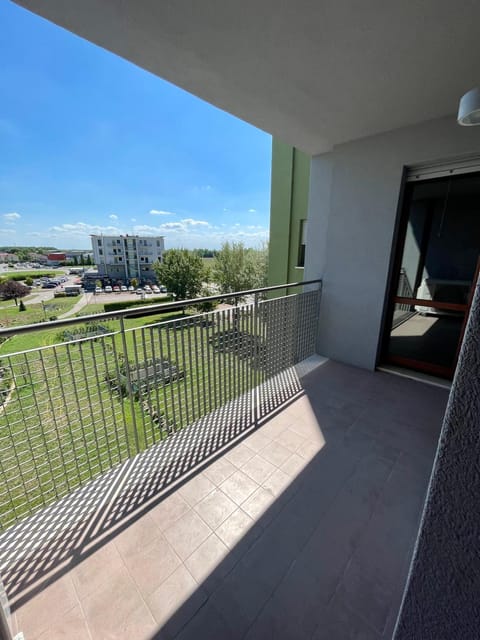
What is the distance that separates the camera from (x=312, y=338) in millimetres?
3566

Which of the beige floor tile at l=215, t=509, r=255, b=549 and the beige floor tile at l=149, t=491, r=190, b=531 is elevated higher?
the beige floor tile at l=215, t=509, r=255, b=549

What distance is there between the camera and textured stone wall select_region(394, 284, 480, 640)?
17.1 inches

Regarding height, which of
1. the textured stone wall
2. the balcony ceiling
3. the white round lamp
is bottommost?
→ the textured stone wall

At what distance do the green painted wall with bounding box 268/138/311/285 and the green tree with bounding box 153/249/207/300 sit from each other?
559 inches

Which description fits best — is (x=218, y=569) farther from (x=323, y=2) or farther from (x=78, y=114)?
(x=78, y=114)

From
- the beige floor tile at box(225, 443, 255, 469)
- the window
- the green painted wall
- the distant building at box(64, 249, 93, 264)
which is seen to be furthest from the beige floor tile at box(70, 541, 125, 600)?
the distant building at box(64, 249, 93, 264)

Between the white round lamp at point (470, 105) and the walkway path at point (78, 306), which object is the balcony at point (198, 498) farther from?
the walkway path at point (78, 306)

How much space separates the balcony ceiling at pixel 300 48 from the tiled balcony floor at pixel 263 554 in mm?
2657

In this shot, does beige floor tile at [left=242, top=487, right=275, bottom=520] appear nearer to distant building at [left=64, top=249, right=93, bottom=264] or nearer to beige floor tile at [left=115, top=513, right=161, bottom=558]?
beige floor tile at [left=115, top=513, right=161, bottom=558]

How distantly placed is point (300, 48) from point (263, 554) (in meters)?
2.88

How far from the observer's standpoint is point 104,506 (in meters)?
1.51

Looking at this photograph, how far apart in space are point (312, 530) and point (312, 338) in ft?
7.92

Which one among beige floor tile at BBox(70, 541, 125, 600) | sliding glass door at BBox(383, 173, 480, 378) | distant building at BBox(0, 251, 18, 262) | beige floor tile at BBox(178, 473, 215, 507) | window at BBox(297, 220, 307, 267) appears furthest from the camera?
distant building at BBox(0, 251, 18, 262)

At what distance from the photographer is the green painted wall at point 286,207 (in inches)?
295
